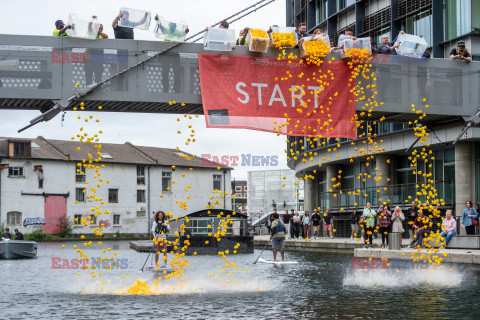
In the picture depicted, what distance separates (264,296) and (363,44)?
682cm

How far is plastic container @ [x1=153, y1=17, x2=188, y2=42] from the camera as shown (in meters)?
17.9

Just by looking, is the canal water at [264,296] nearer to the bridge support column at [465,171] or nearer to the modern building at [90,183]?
the bridge support column at [465,171]

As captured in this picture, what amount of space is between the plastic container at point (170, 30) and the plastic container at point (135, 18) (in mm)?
270

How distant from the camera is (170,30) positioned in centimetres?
1805

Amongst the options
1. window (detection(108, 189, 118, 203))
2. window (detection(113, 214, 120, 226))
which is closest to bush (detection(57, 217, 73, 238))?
window (detection(113, 214, 120, 226))

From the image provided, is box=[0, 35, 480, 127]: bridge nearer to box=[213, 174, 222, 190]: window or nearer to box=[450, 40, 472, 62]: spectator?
box=[450, 40, 472, 62]: spectator

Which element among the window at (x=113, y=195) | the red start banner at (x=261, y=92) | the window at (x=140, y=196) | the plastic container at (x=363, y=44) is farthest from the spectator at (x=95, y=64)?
the window at (x=140, y=196)

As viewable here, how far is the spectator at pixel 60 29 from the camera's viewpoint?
17.3 meters

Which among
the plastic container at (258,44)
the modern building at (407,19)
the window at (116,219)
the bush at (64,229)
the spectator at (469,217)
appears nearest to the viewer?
the plastic container at (258,44)

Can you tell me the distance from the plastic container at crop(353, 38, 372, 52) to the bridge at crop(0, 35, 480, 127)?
54 centimetres

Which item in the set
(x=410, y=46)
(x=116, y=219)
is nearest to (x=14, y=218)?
(x=116, y=219)

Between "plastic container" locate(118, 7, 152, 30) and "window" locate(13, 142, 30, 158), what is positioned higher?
"window" locate(13, 142, 30, 158)

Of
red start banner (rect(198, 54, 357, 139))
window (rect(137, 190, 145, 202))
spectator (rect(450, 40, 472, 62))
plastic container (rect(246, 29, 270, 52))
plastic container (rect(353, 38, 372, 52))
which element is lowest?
window (rect(137, 190, 145, 202))

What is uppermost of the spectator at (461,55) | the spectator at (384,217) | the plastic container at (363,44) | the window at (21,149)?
the window at (21,149)
